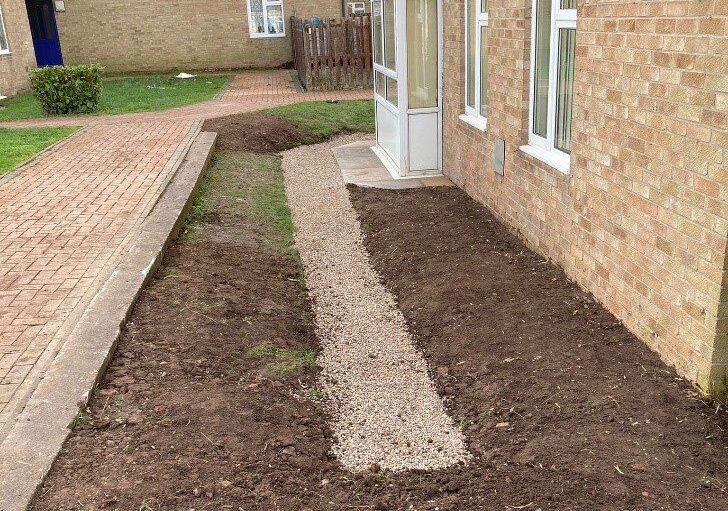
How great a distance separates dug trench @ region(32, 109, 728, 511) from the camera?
3.02 metres

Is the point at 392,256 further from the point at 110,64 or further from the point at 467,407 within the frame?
the point at 110,64

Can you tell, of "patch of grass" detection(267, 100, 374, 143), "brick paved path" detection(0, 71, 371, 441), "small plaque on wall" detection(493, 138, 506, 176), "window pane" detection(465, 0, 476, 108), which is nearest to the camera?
"brick paved path" detection(0, 71, 371, 441)

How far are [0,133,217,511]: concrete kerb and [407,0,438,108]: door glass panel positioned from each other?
407cm

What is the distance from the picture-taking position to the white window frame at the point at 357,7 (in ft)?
77.6

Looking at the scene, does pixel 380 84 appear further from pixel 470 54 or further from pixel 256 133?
pixel 470 54

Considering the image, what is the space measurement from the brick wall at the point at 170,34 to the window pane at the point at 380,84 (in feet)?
46.2

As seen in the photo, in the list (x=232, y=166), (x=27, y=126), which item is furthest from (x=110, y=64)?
(x=232, y=166)

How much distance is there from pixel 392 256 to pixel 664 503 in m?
3.92

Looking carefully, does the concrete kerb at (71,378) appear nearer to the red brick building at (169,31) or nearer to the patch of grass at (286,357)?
the patch of grass at (286,357)

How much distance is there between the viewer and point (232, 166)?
32.8ft

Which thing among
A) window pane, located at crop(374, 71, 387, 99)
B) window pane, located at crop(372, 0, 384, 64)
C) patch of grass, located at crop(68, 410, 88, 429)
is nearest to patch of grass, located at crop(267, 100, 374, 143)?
window pane, located at crop(374, 71, 387, 99)

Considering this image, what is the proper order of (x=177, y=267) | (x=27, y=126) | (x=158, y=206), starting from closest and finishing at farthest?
(x=177, y=267) → (x=158, y=206) → (x=27, y=126)

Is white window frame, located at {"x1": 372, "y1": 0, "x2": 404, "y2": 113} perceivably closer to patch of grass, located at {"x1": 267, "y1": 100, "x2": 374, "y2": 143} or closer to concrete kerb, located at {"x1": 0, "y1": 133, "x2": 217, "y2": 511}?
patch of grass, located at {"x1": 267, "y1": 100, "x2": 374, "y2": 143}

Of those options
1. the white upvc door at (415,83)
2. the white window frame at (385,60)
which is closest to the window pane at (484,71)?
the white upvc door at (415,83)
